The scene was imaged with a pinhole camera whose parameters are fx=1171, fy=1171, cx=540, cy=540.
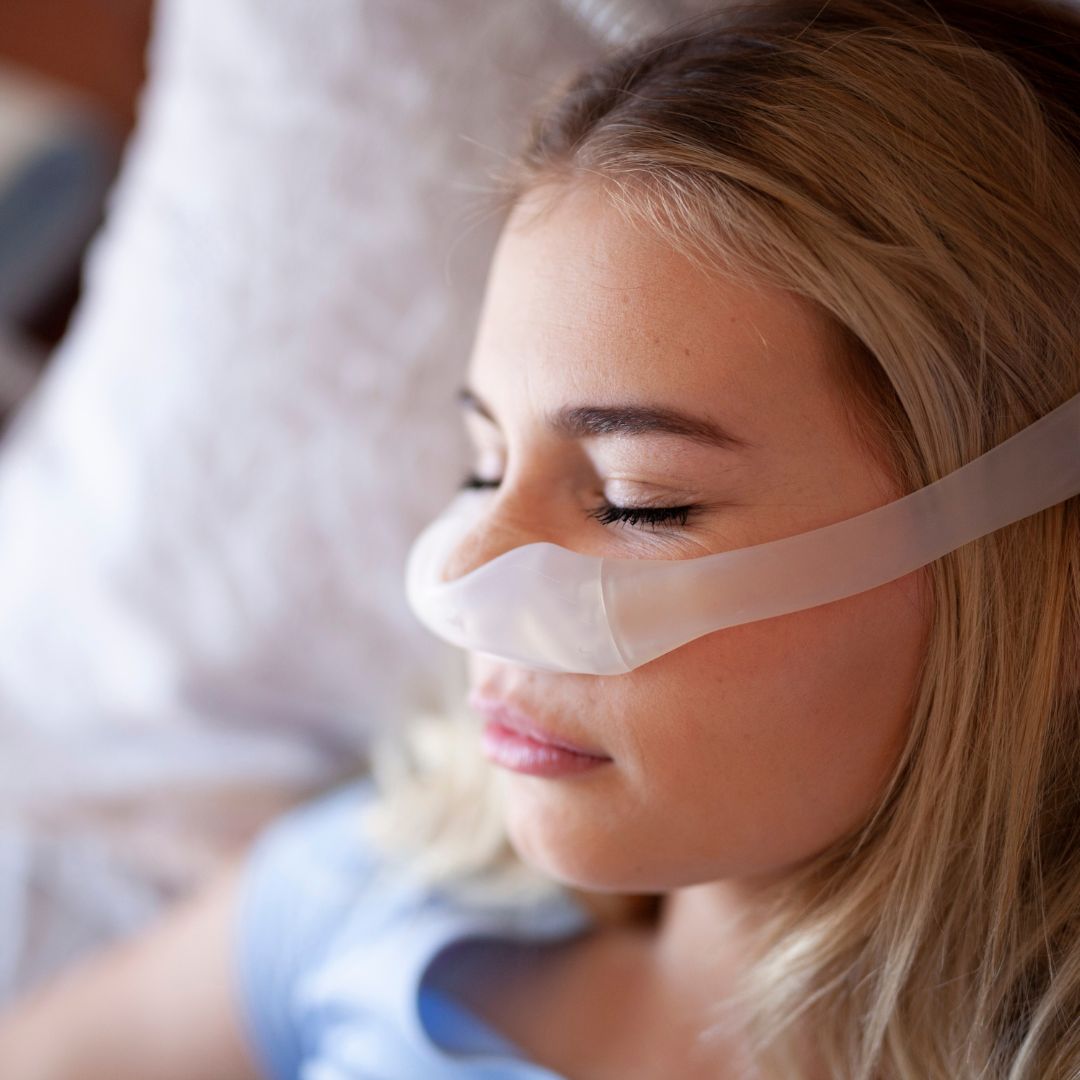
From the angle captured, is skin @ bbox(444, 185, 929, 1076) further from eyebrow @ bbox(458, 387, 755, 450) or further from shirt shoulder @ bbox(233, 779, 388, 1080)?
shirt shoulder @ bbox(233, 779, 388, 1080)

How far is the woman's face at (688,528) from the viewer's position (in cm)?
68

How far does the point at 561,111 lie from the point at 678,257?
0.69ft

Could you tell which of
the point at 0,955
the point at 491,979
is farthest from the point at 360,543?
the point at 0,955

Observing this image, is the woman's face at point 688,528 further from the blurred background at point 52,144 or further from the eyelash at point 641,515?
the blurred background at point 52,144

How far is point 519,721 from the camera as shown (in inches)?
30.7

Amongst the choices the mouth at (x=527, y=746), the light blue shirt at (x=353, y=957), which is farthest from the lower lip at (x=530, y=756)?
the light blue shirt at (x=353, y=957)

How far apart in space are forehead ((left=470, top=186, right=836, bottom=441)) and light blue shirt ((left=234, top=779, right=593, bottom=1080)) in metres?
0.52

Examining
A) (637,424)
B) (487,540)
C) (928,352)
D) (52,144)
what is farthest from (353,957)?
(52,144)

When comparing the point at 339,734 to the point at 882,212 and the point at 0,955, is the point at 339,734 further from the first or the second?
the point at 882,212

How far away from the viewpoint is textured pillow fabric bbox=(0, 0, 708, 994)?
1.06 metres

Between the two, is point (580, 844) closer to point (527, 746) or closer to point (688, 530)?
point (527, 746)

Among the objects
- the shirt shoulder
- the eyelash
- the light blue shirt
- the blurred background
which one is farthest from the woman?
the blurred background

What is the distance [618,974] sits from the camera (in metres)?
0.98

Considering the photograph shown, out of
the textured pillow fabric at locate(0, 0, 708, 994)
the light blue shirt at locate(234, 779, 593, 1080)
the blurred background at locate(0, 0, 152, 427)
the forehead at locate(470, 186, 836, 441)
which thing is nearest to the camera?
the forehead at locate(470, 186, 836, 441)
